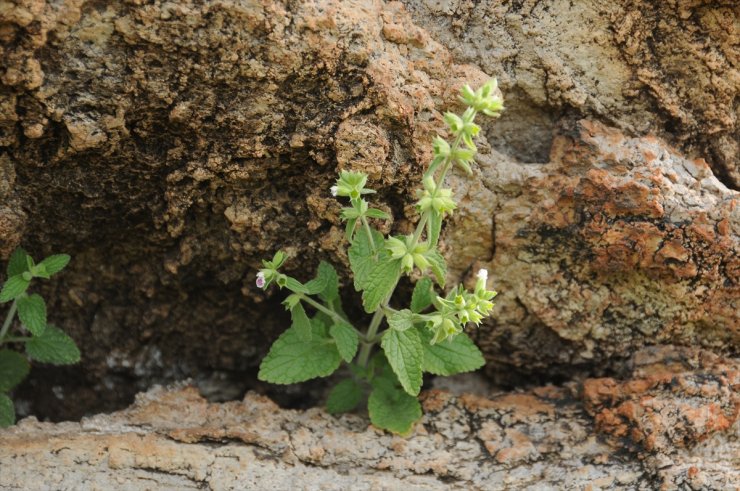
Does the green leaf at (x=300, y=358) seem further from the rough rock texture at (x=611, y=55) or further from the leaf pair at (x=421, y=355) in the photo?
the rough rock texture at (x=611, y=55)

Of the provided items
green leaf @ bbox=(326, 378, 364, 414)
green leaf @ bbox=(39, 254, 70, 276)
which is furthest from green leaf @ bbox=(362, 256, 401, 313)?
green leaf @ bbox=(39, 254, 70, 276)

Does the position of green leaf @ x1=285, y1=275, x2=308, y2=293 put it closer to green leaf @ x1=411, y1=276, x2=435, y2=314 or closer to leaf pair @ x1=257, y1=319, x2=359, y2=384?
leaf pair @ x1=257, y1=319, x2=359, y2=384

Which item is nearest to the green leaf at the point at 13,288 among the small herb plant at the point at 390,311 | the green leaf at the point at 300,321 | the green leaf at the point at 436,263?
the small herb plant at the point at 390,311

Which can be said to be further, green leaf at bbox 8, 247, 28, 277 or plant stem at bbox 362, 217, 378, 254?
green leaf at bbox 8, 247, 28, 277

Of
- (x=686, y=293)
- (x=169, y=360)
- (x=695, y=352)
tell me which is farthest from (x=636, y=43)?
(x=169, y=360)

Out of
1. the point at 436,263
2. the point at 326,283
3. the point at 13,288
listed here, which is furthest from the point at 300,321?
the point at 13,288

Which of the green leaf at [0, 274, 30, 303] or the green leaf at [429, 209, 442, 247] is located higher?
the green leaf at [429, 209, 442, 247]
